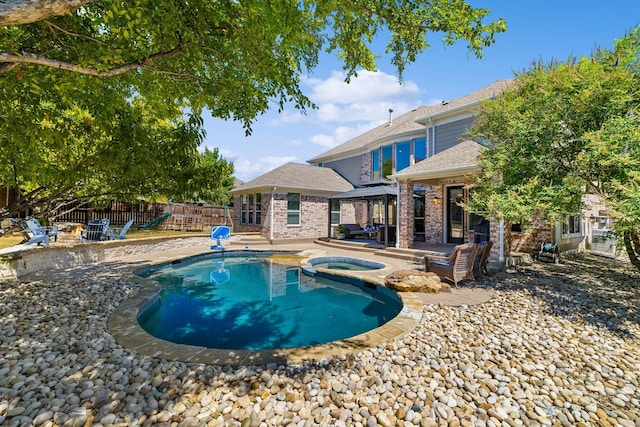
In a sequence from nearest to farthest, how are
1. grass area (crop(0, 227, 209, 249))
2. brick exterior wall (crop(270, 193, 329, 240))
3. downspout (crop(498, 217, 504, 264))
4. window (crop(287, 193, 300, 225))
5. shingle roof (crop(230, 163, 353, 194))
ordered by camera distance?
downspout (crop(498, 217, 504, 264)), grass area (crop(0, 227, 209, 249)), brick exterior wall (crop(270, 193, 329, 240)), shingle roof (crop(230, 163, 353, 194)), window (crop(287, 193, 300, 225))

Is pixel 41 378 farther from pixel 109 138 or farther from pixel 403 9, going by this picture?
pixel 403 9

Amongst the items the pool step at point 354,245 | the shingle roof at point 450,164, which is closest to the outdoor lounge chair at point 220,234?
the pool step at point 354,245

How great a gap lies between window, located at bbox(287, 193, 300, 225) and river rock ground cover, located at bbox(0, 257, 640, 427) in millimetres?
13300

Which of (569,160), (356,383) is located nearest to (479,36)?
(569,160)

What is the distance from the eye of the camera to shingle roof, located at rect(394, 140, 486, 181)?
1087 centimetres

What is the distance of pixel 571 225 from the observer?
13719 mm

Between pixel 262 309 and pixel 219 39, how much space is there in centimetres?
612

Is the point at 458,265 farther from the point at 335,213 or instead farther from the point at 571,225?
the point at 335,213

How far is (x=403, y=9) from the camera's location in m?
4.45

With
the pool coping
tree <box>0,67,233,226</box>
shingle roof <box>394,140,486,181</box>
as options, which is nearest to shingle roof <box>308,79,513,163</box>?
shingle roof <box>394,140,486,181</box>

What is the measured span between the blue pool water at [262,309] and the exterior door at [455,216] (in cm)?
865

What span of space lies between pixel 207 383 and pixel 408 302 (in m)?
4.47

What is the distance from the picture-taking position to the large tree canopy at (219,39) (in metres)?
3.35

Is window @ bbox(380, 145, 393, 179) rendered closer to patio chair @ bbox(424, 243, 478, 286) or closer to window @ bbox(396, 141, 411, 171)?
window @ bbox(396, 141, 411, 171)
